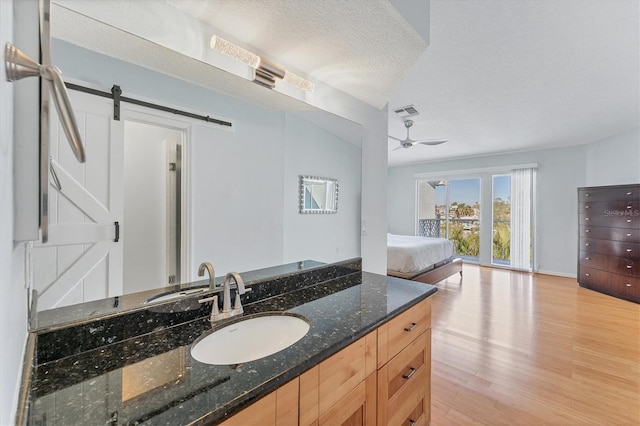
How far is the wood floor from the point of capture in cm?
184

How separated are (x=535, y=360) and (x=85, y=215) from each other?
3.31 metres

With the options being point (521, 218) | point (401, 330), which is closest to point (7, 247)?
point (401, 330)

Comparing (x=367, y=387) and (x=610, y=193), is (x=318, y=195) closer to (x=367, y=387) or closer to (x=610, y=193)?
(x=367, y=387)

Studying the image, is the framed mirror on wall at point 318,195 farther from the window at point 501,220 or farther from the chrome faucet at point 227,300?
the window at point 501,220

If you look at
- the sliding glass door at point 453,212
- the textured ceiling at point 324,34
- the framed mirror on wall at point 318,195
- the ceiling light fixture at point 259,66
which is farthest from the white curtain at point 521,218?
the ceiling light fixture at point 259,66

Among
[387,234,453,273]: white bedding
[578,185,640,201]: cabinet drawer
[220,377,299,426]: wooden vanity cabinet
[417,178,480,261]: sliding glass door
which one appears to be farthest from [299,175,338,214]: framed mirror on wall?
[417,178,480,261]: sliding glass door

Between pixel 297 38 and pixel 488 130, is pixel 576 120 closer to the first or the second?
pixel 488 130

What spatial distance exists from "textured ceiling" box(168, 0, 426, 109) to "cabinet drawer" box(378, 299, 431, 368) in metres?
1.41

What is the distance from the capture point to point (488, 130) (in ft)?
14.2

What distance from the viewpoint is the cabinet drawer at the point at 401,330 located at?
120 cm

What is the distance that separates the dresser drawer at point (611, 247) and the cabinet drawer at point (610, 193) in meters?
0.65

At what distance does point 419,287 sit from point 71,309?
1.59 metres

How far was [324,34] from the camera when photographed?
139 cm

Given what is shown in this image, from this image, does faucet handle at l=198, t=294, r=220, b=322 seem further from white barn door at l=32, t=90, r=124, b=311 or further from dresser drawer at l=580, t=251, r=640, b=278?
dresser drawer at l=580, t=251, r=640, b=278
